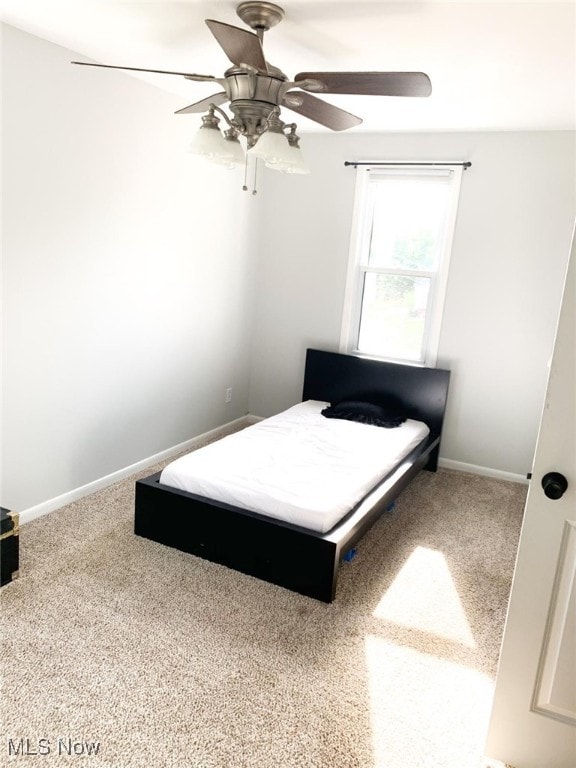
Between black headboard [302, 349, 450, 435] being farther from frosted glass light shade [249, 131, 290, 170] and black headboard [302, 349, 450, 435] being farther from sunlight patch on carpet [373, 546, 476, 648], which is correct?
frosted glass light shade [249, 131, 290, 170]

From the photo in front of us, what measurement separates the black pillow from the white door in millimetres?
2357

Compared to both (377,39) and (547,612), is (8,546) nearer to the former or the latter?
(547,612)

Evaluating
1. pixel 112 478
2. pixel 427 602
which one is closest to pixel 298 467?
pixel 427 602

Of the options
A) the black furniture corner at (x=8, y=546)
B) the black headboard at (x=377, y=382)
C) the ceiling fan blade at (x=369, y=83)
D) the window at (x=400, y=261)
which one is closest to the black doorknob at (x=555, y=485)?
the ceiling fan blade at (x=369, y=83)

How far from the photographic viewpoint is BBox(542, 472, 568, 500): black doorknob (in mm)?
1644

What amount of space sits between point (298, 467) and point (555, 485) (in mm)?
1714

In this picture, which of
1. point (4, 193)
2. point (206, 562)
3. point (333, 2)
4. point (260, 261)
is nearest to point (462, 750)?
point (206, 562)

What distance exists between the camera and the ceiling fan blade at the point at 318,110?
7.49 feet

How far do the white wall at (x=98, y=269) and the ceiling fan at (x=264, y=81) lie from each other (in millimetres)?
990

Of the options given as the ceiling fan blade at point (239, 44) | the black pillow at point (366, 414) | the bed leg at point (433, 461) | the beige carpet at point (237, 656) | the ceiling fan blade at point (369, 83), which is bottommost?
the beige carpet at point (237, 656)

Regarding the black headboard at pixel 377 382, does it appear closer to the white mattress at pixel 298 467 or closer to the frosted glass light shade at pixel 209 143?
the white mattress at pixel 298 467

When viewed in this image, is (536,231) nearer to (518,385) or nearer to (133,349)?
(518,385)

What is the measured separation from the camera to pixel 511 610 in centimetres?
179

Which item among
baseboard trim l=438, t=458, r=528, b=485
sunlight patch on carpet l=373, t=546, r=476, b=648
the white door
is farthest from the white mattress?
the white door
